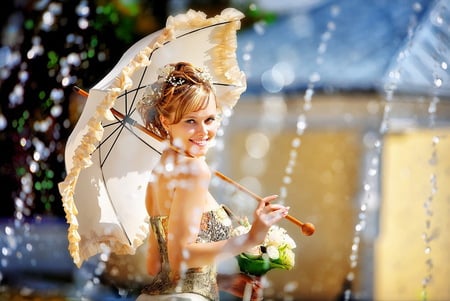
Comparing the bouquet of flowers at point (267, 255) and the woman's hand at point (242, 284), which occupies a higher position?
the bouquet of flowers at point (267, 255)

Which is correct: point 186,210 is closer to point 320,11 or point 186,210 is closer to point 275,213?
point 275,213

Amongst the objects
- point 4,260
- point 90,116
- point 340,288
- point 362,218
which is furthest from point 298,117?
point 90,116

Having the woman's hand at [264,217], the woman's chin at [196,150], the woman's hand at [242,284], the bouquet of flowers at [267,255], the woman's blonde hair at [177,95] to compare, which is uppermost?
the woman's blonde hair at [177,95]

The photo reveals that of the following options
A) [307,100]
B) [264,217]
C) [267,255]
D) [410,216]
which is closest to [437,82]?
[307,100]

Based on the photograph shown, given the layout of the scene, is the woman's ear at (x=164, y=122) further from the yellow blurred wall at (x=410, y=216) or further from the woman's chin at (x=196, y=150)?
the yellow blurred wall at (x=410, y=216)

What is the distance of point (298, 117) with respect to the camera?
6664mm

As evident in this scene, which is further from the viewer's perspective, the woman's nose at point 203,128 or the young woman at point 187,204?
the woman's nose at point 203,128

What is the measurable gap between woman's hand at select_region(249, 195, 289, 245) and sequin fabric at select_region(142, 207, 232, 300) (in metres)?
0.18

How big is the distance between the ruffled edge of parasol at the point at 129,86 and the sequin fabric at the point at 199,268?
0.29m

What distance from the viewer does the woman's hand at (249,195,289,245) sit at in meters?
2.47

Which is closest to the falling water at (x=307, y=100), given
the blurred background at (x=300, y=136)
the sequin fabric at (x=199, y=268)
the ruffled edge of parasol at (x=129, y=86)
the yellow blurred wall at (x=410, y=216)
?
the blurred background at (x=300, y=136)

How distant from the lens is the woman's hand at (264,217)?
2.47 m

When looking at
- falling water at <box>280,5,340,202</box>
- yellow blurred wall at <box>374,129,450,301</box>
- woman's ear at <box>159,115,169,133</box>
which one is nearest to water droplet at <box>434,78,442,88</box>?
yellow blurred wall at <box>374,129,450,301</box>

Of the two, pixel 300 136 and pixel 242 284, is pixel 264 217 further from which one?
pixel 300 136
